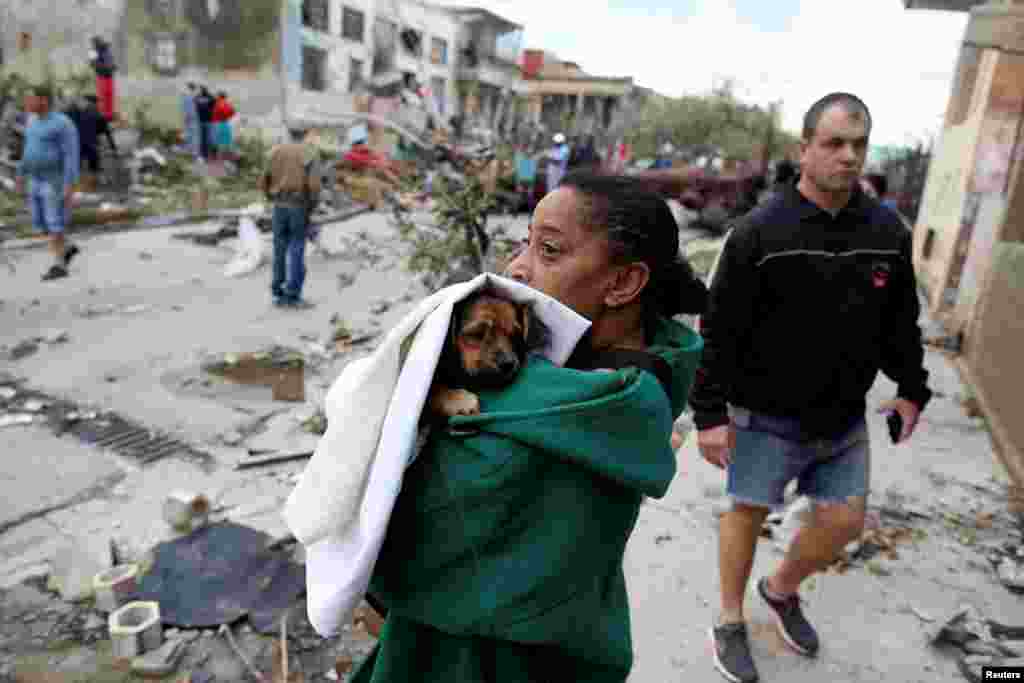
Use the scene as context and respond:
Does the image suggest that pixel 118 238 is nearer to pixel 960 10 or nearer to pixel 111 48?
pixel 960 10

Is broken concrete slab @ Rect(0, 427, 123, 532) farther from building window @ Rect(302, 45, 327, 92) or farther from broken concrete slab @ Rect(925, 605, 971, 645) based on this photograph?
building window @ Rect(302, 45, 327, 92)

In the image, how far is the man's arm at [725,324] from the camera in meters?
2.47

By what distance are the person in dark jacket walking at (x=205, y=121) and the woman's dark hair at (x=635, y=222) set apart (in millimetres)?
20376

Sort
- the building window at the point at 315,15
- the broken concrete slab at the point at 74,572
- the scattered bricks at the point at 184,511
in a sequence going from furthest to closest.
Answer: the building window at the point at 315,15 → the scattered bricks at the point at 184,511 → the broken concrete slab at the point at 74,572

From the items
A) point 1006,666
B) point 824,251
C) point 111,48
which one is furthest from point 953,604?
point 111,48

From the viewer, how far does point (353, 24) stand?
33000mm

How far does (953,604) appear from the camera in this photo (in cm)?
348

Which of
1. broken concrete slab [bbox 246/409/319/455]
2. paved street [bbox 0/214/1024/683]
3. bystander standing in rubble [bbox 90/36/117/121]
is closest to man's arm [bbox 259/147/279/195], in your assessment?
paved street [bbox 0/214/1024/683]

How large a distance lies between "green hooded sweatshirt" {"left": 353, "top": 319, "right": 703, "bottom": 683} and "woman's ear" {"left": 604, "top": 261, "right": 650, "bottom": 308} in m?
0.19

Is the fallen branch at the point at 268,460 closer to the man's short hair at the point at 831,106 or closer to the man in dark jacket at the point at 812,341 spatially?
the man in dark jacket at the point at 812,341

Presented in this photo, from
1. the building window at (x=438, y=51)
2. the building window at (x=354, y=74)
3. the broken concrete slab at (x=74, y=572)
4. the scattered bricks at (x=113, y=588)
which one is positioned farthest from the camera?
the building window at (x=438, y=51)

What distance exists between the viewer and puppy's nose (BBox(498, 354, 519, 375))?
1032 mm

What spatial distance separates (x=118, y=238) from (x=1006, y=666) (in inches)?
460

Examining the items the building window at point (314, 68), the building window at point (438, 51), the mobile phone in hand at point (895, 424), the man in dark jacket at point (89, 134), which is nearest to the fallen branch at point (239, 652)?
the mobile phone in hand at point (895, 424)
